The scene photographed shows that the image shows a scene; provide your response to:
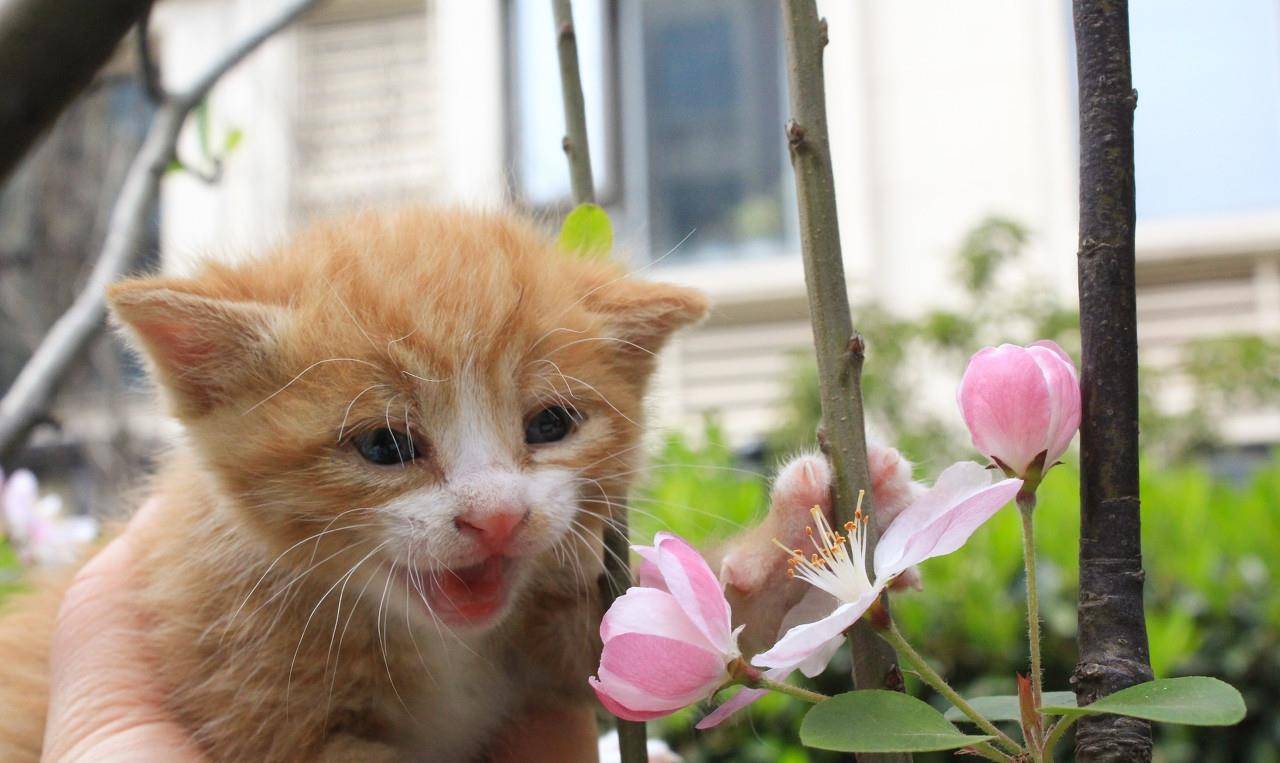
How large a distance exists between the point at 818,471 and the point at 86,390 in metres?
7.85

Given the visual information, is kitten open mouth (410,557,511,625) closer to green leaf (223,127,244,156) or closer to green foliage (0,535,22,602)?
green foliage (0,535,22,602)

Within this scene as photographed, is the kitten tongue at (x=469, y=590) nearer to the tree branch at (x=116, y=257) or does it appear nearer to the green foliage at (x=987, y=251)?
the tree branch at (x=116, y=257)

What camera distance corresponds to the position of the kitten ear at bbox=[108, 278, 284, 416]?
1.14 meters

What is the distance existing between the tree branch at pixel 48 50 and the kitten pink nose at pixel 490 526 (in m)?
0.62

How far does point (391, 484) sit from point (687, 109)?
24.0 feet

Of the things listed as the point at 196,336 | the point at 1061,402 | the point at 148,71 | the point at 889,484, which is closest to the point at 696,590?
the point at 1061,402

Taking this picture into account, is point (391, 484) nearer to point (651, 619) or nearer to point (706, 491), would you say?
point (651, 619)

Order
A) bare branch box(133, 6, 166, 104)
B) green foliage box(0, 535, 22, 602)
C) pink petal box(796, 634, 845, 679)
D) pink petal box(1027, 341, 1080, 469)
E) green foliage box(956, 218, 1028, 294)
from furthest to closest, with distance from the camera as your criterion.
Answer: green foliage box(956, 218, 1028, 294) < green foliage box(0, 535, 22, 602) < bare branch box(133, 6, 166, 104) < pink petal box(796, 634, 845, 679) < pink petal box(1027, 341, 1080, 469)

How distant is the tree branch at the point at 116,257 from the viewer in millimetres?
1901

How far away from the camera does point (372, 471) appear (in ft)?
3.56

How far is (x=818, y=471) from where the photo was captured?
2.95 ft

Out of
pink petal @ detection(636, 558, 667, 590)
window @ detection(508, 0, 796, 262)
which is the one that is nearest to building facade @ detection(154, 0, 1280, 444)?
window @ detection(508, 0, 796, 262)

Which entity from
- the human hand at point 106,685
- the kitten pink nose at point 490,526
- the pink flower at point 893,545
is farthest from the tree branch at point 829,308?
the human hand at point 106,685

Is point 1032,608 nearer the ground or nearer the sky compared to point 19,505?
nearer the sky
